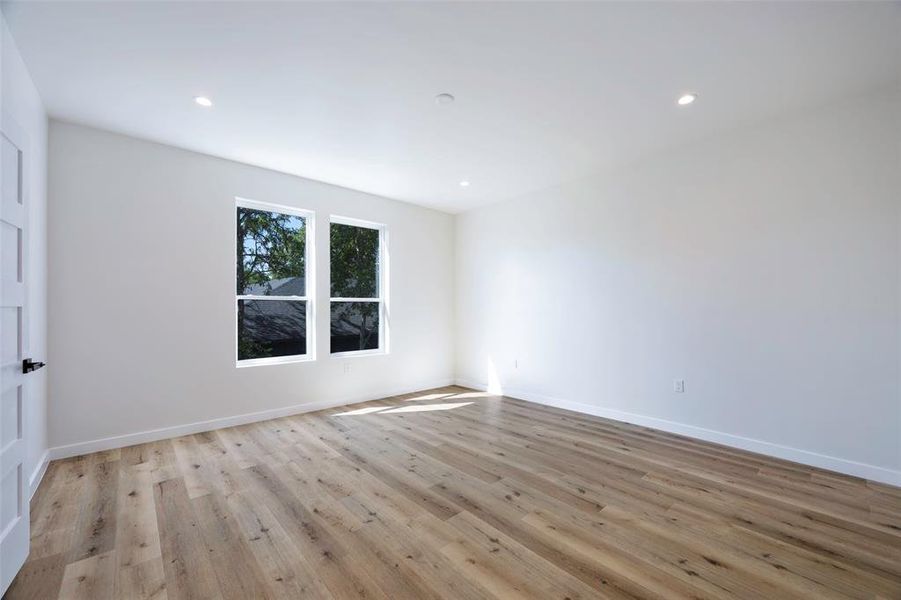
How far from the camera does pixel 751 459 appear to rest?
3.05 metres

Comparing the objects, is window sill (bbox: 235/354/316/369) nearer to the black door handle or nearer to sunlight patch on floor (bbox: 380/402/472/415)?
sunlight patch on floor (bbox: 380/402/472/415)

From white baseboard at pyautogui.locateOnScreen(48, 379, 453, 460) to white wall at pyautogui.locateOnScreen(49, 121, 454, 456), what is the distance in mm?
17

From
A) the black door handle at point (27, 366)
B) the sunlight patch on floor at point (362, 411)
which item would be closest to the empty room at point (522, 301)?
the black door handle at point (27, 366)

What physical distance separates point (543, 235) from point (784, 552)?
3.64 metres

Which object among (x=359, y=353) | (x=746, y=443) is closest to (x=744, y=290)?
(x=746, y=443)

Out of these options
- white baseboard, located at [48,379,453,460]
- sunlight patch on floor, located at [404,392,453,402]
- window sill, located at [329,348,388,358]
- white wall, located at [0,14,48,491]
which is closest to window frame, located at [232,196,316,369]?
window sill, located at [329,348,388,358]

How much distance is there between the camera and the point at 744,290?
328 centimetres

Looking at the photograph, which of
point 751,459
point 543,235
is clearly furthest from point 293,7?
point 751,459

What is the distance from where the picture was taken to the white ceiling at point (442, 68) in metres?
2.01

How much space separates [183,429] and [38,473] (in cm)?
101

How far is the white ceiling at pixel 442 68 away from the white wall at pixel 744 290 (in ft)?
1.38

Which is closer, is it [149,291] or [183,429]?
[149,291]

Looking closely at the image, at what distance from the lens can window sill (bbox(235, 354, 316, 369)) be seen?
4057 mm

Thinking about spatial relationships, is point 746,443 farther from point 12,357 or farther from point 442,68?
point 12,357
